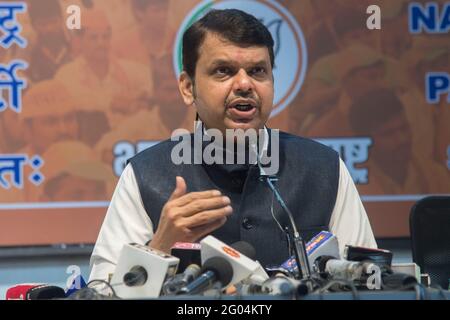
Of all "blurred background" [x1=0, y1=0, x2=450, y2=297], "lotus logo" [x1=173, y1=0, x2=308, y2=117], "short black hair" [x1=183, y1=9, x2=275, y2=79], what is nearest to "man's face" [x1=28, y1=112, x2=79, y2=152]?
"blurred background" [x1=0, y1=0, x2=450, y2=297]

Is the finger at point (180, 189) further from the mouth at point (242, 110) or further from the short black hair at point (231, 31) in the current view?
the short black hair at point (231, 31)

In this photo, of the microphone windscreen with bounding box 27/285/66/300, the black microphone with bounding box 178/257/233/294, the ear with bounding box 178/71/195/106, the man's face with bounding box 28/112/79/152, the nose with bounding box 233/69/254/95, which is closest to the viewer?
the black microphone with bounding box 178/257/233/294

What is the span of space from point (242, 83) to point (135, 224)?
48cm

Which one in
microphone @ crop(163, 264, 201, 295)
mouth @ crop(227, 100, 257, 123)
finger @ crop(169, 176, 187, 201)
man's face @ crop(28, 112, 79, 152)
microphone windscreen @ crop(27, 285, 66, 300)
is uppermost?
mouth @ crop(227, 100, 257, 123)

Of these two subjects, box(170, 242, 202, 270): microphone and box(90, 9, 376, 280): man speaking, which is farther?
box(90, 9, 376, 280): man speaking

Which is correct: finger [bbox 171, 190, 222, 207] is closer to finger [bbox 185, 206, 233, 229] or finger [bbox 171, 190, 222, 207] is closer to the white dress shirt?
finger [bbox 185, 206, 233, 229]

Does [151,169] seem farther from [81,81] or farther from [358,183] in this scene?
[358,183]

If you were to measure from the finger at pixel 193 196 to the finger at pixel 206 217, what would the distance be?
32 mm

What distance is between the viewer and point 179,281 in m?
1.40

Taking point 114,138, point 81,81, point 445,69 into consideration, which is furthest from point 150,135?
point 445,69

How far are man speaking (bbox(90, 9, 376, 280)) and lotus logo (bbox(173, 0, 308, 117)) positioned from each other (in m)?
0.96

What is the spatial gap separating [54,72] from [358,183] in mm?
1316

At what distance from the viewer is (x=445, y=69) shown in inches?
129

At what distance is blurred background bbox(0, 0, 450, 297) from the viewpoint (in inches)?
123
